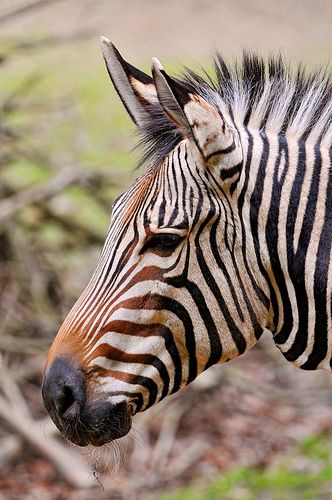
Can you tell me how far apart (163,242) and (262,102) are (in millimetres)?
816

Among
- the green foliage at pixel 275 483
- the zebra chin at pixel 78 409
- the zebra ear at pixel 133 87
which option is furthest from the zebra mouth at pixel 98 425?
the green foliage at pixel 275 483

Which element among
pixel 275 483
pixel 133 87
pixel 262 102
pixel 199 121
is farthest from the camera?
pixel 275 483

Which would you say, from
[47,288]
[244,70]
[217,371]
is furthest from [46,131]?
[244,70]

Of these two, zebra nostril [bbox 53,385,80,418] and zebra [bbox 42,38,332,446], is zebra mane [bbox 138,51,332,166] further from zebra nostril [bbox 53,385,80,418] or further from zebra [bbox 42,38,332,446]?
zebra nostril [bbox 53,385,80,418]

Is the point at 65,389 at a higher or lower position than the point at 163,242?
lower

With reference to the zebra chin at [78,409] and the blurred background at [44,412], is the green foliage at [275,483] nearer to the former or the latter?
the blurred background at [44,412]

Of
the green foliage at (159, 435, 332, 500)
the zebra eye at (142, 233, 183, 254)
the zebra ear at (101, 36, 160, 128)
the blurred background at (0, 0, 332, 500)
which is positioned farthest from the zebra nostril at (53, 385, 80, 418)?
the green foliage at (159, 435, 332, 500)

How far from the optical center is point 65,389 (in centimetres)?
343

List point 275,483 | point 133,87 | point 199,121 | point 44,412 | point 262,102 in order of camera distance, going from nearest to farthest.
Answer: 1. point 199,121
2. point 262,102
3. point 133,87
4. point 275,483
5. point 44,412

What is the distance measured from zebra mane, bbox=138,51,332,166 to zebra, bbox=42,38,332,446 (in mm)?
44

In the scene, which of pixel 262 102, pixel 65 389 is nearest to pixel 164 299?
pixel 65 389

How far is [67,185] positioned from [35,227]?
0.64 meters

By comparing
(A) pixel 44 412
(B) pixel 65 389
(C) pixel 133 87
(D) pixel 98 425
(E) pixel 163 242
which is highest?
(C) pixel 133 87

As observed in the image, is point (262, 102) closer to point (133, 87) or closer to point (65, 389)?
point (133, 87)
